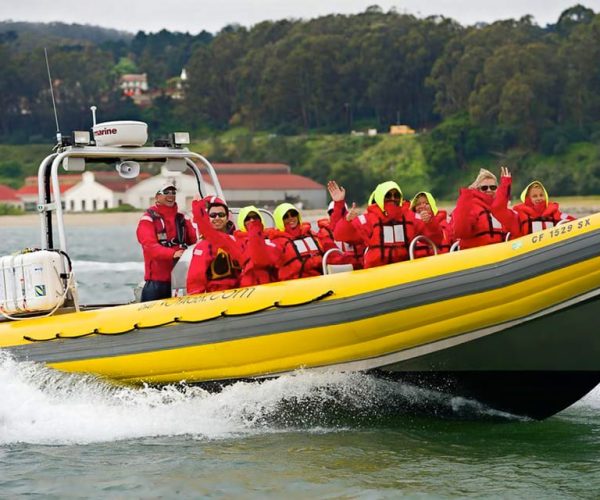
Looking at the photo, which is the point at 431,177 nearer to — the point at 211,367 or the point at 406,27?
the point at 406,27

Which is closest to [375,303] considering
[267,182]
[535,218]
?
[535,218]

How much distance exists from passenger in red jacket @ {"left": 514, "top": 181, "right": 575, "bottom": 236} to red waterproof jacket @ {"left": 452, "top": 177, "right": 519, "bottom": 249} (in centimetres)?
35

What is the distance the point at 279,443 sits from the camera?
7652 mm

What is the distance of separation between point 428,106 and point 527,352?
8204cm

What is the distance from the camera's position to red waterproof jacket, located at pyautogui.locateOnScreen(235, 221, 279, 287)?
798cm

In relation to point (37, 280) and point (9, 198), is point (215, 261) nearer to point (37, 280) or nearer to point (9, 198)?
point (37, 280)

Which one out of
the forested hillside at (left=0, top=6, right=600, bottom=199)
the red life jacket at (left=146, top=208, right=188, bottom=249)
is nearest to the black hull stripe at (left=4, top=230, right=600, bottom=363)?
the red life jacket at (left=146, top=208, right=188, bottom=249)

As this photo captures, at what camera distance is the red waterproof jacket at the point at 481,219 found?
26.0 feet

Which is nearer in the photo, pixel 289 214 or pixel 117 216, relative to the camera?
pixel 289 214

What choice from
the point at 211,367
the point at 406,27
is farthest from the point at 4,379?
the point at 406,27

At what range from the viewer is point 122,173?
30.7 ft

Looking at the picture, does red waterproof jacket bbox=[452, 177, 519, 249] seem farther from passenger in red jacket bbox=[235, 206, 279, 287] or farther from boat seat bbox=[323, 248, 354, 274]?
passenger in red jacket bbox=[235, 206, 279, 287]

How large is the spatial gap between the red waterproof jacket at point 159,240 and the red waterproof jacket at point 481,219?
205cm

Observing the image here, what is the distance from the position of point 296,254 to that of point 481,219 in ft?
3.85
